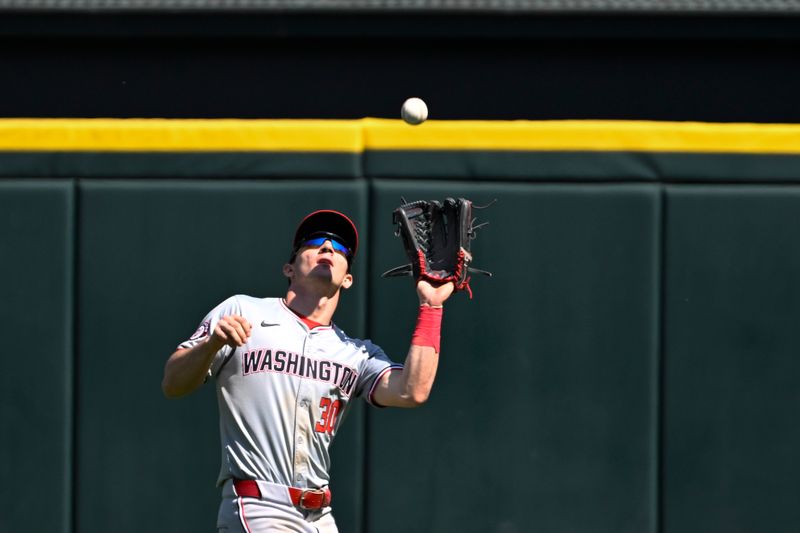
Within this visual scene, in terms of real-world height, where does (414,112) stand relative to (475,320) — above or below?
above

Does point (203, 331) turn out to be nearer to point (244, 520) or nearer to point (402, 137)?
point (244, 520)

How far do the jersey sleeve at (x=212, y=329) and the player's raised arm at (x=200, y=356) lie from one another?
0.20ft

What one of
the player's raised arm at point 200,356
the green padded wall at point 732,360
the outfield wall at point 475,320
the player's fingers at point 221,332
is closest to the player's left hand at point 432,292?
the player's raised arm at point 200,356

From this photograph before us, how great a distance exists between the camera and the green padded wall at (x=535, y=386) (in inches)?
220

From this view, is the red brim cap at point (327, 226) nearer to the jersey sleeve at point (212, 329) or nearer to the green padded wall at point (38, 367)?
the jersey sleeve at point (212, 329)

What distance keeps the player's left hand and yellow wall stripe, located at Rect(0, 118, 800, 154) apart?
146cm

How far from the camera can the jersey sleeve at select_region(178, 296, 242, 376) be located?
4.23m

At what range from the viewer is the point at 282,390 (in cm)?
435

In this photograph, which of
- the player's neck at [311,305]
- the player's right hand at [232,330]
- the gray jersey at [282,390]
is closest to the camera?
the player's right hand at [232,330]

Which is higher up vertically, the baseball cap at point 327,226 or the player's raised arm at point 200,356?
the baseball cap at point 327,226

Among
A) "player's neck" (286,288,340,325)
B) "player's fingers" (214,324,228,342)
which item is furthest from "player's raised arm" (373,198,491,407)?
"player's fingers" (214,324,228,342)

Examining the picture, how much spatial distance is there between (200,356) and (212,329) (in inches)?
6.4

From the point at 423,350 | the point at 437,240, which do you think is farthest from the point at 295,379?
the point at 437,240

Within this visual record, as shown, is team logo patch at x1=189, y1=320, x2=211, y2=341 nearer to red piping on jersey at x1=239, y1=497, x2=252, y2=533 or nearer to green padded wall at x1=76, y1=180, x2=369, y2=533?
red piping on jersey at x1=239, y1=497, x2=252, y2=533
